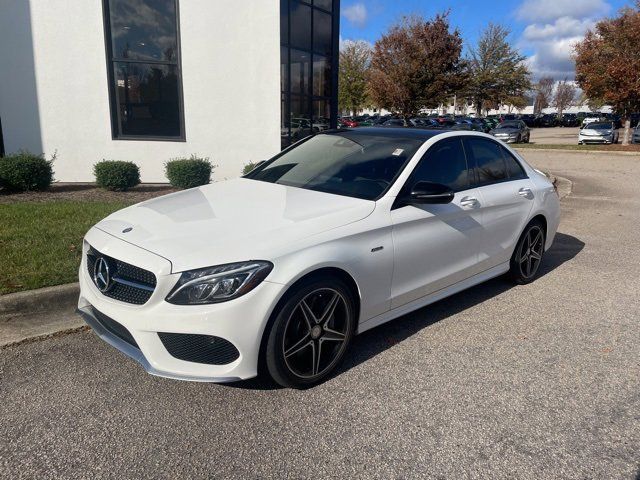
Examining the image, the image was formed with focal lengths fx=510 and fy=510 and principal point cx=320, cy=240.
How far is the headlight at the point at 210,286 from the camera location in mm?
2752

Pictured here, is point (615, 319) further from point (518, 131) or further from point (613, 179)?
point (518, 131)

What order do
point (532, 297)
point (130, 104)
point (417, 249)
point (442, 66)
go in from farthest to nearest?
point (442, 66), point (130, 104), point (532, 297), point (417, 249)

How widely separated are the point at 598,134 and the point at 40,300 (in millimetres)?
32580

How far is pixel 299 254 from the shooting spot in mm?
2957

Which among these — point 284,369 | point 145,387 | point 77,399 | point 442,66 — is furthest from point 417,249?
point 442,66

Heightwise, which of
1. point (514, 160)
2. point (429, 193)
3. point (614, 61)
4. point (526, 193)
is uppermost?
point (614, 61)

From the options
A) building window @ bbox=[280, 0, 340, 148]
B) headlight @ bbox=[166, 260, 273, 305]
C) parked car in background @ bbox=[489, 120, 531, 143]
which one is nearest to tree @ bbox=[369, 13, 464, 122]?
parked car in background @ bbox=[489, 120, 531, 143]

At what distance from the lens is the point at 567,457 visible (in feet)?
8.63

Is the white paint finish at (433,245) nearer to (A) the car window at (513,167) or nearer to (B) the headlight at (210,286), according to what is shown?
(A) the car window at (513,167)

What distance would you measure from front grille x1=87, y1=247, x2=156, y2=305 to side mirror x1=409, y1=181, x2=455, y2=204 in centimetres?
190

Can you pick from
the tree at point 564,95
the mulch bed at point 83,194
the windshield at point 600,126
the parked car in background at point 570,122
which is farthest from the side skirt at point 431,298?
the tree at point 564,95

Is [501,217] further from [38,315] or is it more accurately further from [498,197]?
[38,315]

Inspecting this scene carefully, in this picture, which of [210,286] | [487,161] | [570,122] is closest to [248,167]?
[487,161]

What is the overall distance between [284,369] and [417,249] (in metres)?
1.36
